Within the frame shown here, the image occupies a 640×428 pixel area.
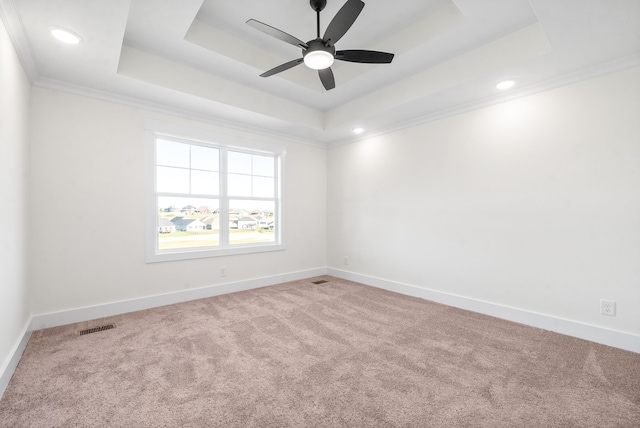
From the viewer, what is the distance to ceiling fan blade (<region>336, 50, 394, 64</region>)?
7.75 feet

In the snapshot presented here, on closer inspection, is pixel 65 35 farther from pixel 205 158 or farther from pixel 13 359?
pixel 13 359

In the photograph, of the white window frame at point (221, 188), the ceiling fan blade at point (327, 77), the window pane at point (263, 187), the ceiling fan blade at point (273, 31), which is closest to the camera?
the ceiling fan blade at point (273, 31)

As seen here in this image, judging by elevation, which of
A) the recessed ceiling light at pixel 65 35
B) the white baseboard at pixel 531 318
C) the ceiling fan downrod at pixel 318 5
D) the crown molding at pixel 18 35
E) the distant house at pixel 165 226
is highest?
the ceiling fan downrod at pixel 318 5

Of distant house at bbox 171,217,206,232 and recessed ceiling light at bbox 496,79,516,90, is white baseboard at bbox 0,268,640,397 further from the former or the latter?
recessed ceiling light at bbox 496,79,516,90

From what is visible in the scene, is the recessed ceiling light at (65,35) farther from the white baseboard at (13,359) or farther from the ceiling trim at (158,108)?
the white baseboard at (13,359)

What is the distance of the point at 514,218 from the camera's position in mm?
3105

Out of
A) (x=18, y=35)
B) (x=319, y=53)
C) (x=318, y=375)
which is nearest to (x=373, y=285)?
(x=318, y=375)

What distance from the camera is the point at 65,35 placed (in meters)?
2.18

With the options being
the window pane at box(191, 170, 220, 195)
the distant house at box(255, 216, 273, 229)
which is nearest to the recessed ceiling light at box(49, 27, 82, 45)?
the window pane at box(191, 170, 220, 195)

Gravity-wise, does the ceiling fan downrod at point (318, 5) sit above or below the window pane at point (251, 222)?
above

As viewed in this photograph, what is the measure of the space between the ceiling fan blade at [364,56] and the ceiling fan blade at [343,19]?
0.66ft

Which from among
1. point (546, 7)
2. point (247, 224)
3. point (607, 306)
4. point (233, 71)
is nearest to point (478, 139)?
point (546, 7)

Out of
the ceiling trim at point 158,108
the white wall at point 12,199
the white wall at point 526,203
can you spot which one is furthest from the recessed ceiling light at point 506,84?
the white wall at point 12,199

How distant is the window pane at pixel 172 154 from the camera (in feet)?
12.1
